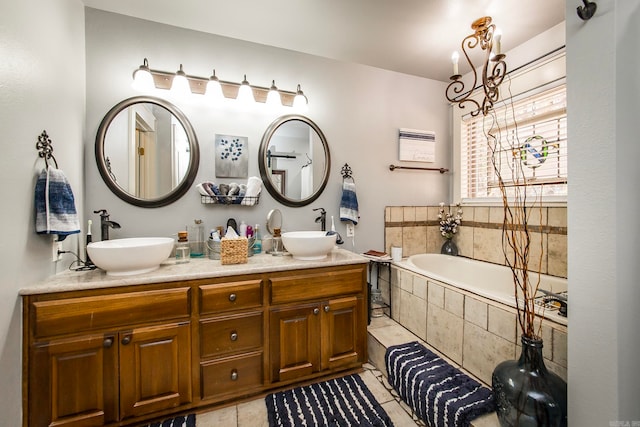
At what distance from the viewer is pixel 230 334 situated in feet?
5.01

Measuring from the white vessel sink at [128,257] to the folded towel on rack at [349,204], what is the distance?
139 cm

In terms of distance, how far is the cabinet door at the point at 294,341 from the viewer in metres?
1.62

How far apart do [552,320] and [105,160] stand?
283cm

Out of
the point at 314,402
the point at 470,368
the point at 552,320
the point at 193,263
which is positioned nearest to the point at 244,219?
the point at 193,263

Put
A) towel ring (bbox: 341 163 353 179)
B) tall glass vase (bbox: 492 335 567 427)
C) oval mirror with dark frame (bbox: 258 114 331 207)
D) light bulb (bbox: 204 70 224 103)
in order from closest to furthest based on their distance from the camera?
1. tall glass vase (bbox: 492 335 567 427)
2. light bulb (bbox: 204 70 224 103)
3. oval mirror with dark frame (bbox: 258 114 331 207)
4. towel ring (bbox: 341 163 353 179)

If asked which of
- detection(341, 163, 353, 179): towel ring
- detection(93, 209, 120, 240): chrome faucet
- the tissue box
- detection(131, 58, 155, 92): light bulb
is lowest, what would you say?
the tissue box

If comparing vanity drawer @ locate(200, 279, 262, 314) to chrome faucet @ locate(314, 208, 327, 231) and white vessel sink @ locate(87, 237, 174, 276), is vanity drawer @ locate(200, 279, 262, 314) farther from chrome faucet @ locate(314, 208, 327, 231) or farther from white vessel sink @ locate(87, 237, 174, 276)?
chrome faucet @ locate(314, 208, 327, 231)

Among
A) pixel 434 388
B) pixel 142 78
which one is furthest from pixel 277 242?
pixel 142 78

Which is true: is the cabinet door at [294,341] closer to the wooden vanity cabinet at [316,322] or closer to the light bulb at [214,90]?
the wooden vanity cabinet at [316,322]

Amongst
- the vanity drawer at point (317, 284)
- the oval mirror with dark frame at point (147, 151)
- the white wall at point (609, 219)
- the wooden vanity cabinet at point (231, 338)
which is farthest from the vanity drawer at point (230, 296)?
the white wall at point (609, 219)

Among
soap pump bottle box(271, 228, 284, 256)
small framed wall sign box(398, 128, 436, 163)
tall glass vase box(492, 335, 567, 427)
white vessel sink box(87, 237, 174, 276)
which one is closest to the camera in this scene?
tall glass vase box(492, 335, 567, 427)

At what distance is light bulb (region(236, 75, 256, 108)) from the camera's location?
6.55 feet

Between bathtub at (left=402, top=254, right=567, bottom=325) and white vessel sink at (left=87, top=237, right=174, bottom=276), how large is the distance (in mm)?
1845

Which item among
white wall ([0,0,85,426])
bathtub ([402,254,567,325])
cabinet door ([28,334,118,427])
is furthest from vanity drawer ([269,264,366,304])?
white wall ([0,0,85,426])
